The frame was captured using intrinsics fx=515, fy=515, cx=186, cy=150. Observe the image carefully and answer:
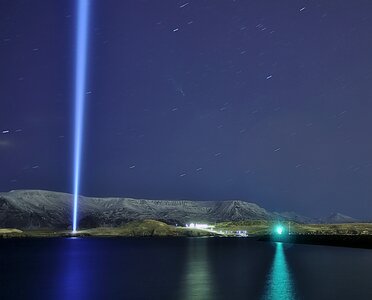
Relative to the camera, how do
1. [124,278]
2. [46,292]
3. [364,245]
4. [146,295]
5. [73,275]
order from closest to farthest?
[146,295]
[46,292]
[124,278]
[73,275]
[364,245]

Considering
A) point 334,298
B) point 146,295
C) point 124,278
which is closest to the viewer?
point 334,298

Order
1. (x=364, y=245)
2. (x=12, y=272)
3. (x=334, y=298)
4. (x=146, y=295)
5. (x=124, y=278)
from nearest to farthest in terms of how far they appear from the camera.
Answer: (x=334, y=298) → (x=146, y=295) → (x=124, y=278) → (x=12, y=272) → (x=364, y=245)

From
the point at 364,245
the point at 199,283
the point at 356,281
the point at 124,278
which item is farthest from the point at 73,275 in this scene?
the point at 364,245

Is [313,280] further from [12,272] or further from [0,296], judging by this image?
[12,272]

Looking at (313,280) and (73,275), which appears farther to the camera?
(73,275)

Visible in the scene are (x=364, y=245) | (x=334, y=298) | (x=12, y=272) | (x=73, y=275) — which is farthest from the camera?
(x=364, y=245)

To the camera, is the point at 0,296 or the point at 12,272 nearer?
the point at 0,296

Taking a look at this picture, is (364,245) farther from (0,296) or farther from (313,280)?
(0,296)

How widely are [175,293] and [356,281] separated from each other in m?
25.5

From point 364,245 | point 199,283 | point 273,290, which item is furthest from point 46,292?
point 364,245

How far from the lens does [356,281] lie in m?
68.4

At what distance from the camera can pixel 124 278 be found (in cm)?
7638

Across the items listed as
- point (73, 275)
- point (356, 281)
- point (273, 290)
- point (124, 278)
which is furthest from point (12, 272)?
point (356, 281)

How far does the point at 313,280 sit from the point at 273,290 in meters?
12.6
